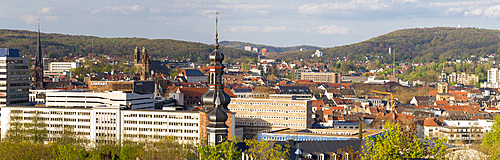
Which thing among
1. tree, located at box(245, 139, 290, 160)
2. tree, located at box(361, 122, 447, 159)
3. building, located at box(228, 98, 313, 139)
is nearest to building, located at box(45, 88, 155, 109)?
building, located at box(228, 98, 313, 139)

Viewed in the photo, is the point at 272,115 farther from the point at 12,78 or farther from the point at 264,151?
the point at 264,151

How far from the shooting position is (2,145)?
210ft

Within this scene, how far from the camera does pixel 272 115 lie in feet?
Answer: 329

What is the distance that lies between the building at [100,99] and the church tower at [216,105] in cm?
5178

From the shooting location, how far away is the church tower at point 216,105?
144ft

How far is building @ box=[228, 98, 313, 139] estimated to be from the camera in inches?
3880

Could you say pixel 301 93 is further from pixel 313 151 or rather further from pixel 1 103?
Answer: pixel 313 151

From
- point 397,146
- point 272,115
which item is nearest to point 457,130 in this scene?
point 272,115

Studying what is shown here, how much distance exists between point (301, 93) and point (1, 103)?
6298 cm

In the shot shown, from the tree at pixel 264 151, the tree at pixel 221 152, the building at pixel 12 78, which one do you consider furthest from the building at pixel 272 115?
the tree at pixel 221 152

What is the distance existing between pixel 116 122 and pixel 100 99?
16318 millimetres

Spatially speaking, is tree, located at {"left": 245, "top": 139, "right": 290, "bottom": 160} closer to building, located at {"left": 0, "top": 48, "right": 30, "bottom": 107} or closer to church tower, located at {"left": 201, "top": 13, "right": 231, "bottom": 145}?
church tower, located at {"left": 201, "top": 13, "right": 231, "bottom": 145}

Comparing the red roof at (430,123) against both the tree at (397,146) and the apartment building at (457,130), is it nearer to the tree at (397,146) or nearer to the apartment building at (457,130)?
the apartment building at (457,130)

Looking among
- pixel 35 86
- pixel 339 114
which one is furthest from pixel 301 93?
pixel 35 86
